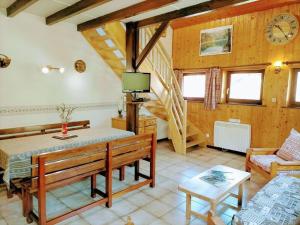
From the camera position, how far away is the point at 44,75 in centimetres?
400

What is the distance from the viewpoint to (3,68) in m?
3.53

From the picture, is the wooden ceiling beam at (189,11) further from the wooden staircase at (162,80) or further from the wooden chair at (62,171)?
the wooden chair at (62,171)

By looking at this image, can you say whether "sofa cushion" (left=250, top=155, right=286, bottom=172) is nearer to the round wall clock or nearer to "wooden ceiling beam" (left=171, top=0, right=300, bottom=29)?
the round wall clock

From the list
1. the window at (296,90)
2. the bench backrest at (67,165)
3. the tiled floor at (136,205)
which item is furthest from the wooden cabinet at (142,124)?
the window at (296,90)

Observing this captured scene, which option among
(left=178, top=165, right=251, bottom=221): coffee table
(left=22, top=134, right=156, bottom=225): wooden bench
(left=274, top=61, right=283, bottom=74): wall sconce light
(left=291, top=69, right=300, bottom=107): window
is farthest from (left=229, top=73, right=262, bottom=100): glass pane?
(left=22, top=134, right=156, bottom=225): wooden bench

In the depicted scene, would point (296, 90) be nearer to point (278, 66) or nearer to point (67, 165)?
point (278, 66)

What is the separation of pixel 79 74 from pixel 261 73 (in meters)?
3.73

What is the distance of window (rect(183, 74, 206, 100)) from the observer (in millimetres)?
5738

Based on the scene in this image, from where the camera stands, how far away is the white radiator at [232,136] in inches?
191

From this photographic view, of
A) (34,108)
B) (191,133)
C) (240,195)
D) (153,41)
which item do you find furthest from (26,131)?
(191,133)

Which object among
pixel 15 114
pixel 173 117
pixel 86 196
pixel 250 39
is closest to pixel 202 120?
pixel 173 117

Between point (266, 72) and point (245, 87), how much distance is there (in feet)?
1.93

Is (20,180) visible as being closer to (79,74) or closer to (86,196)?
(86,196)

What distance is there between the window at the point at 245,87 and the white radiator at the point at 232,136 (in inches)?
22.9
